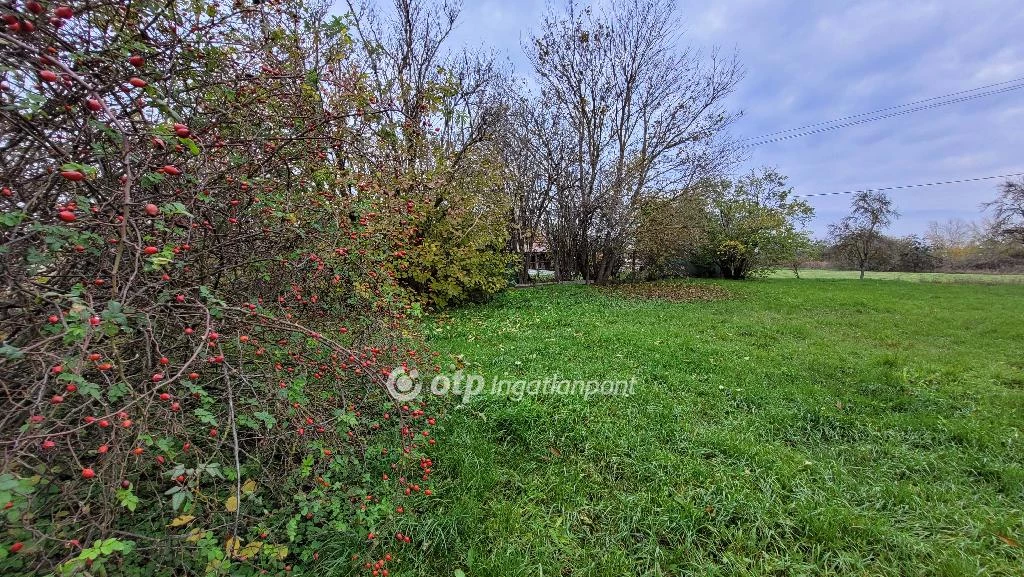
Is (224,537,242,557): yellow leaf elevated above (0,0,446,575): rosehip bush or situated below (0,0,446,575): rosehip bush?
below

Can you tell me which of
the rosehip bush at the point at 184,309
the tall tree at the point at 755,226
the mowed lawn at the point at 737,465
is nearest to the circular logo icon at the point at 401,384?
the rosehip bush at the point at 184,309

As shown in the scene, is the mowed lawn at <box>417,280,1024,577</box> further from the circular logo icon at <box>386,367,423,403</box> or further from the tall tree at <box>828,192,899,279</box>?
the tall tree at <box>828,192,899,279</box>

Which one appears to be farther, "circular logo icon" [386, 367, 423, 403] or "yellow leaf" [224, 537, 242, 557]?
"circular logo icon" [386, 367, 423, 403]

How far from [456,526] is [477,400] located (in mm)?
1167

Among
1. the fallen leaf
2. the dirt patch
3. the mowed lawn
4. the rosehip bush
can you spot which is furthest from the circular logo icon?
the dirt patch

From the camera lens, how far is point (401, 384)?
1900 mm

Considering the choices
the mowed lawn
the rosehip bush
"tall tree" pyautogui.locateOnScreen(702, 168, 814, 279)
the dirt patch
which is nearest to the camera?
the rosehip bush

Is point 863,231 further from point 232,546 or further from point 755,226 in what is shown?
point 232,546

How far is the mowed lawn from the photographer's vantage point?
1.58m

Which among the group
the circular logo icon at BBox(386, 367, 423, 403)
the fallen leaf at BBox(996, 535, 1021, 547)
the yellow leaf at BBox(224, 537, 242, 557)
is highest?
the circular logo icon at BBox(386, 367, 423, 403)

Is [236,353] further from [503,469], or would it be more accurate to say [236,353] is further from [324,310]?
[503,469]

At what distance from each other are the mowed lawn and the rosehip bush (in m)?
0.53

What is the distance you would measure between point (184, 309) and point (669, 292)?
10.2 metres

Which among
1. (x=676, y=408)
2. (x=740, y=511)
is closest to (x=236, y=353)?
(x=740, y=511)
